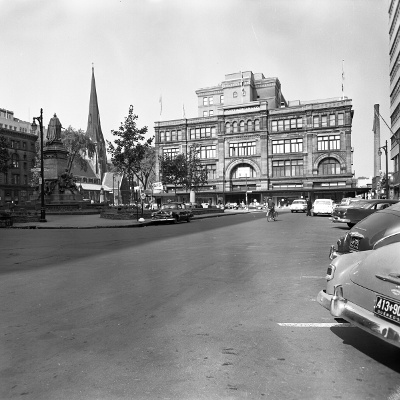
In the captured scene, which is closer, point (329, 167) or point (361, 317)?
point (361, 317)

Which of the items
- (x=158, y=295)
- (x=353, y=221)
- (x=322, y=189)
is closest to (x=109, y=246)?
(x=158, y=295)

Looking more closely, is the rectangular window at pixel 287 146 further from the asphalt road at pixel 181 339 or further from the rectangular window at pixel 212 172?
the asphalt road at pixel 181 339

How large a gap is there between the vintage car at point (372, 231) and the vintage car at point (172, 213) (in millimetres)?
21227

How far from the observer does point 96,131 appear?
4769 inches

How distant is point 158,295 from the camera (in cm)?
602

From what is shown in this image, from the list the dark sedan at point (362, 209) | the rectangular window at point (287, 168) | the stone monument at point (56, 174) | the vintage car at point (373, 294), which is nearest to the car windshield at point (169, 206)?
the dark sedan at point (362, 209)

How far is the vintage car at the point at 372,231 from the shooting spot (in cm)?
504

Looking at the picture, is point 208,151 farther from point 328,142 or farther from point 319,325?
point 319,325

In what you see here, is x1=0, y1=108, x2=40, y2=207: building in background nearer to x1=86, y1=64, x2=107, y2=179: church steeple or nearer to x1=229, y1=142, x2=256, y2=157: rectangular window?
x1=86, y1=64, x2=107, y2=179: church steeple

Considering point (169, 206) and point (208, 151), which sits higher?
point (208, 151)

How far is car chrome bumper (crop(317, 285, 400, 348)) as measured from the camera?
9.89ft

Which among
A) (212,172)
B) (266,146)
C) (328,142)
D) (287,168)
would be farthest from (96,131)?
(328,142)

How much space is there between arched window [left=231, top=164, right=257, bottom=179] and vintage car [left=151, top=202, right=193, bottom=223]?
48.9m

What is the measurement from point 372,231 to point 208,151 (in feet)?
252
